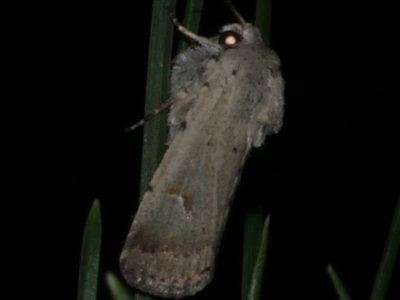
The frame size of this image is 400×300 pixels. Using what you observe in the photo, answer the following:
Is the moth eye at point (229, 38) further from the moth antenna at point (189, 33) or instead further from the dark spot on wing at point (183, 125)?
the dark spot on wing at point (183, 125)

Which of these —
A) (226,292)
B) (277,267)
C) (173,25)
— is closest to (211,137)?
(173,25)

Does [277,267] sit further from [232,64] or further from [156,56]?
[156,56]

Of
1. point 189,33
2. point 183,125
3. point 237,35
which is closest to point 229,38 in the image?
point 237,35

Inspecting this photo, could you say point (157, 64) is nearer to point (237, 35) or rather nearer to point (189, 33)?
point (189, 33)

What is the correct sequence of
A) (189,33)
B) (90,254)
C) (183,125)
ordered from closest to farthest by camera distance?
(90,254)
(189,33)
(183,125)

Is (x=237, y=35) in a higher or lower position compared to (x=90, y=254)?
higher

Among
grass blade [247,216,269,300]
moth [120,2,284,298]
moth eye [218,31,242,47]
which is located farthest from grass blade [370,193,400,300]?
moth eye [218,31,242,47]

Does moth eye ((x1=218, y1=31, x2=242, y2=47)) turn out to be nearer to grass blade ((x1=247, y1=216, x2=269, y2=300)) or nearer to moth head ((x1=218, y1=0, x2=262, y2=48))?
moth head ((x1=218, y1=0, x2=262, y2=48))
